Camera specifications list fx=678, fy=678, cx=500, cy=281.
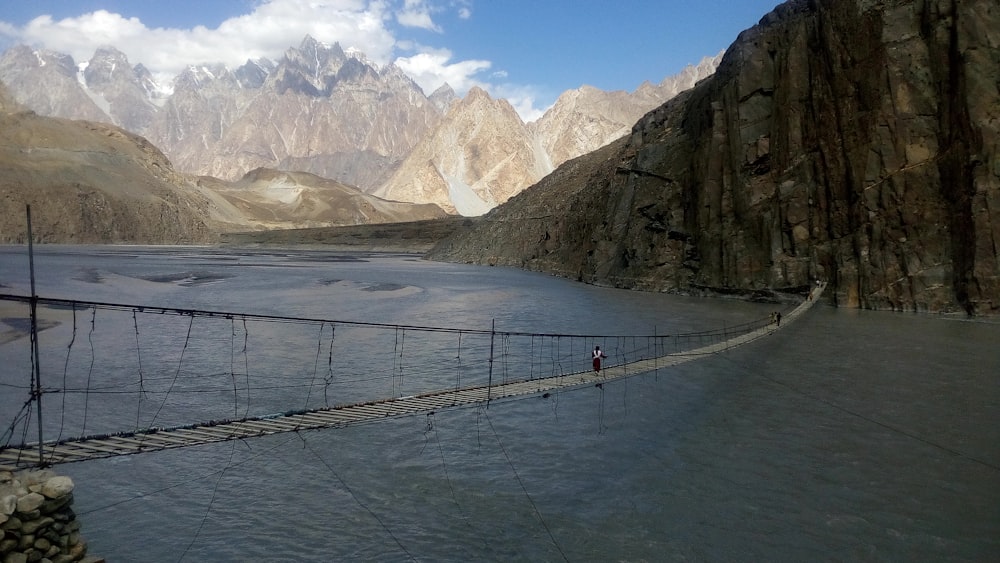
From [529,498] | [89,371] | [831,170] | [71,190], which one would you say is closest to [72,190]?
[71,190]

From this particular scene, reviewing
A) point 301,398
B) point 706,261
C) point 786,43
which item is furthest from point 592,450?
point 786,43

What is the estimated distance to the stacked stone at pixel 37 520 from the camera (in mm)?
9680

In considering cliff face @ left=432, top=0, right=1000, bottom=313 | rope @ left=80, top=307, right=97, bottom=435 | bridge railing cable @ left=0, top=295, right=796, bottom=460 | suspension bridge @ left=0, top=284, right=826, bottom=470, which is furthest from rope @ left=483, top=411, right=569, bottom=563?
cliff face @ left=432, top=0, right=1000, bottom=313

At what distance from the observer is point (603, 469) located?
17203mm

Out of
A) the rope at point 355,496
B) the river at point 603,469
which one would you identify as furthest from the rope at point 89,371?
the rope at point 355,496

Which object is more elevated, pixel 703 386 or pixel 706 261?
pixel 706 261

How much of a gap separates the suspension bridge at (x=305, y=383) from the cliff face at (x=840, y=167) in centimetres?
859

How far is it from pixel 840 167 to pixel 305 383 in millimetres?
41163

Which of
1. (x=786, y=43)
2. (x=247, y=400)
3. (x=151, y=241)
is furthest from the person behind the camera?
(x=151, y=241)

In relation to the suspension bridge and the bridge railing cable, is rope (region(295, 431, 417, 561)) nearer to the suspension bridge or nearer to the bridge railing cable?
the suspension bridge

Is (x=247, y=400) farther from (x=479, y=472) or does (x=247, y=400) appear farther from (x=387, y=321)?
(x=387, y=321)

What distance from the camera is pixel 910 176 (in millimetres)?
43906

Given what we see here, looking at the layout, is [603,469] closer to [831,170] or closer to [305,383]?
[305,383]

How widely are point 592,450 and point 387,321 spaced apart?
27554 millimetres
